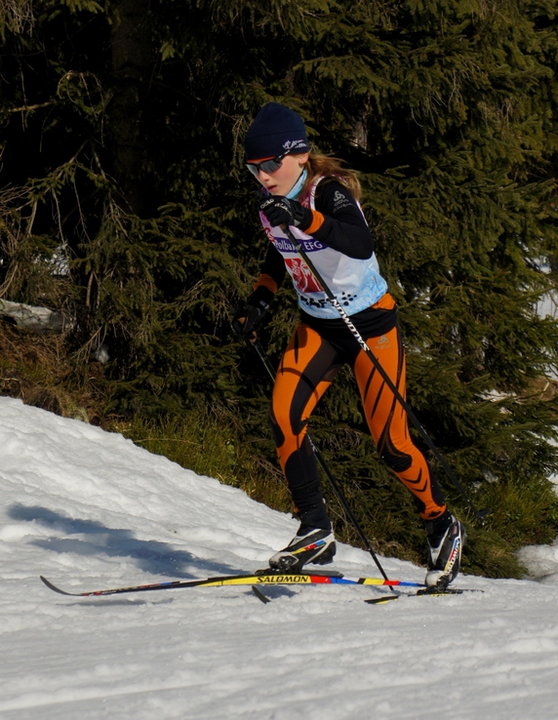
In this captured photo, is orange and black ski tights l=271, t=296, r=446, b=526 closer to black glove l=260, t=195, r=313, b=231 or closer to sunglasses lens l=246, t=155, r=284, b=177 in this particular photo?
black glove l=260, t=195, r=313, b=231

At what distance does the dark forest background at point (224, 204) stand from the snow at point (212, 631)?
7.09 ft

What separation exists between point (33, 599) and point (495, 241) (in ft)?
22.3

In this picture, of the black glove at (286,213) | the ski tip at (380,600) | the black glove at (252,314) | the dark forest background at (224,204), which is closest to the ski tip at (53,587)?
the ski tip at (380,600)

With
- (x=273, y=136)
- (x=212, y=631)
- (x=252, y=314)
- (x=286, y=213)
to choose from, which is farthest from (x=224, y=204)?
(x=212, y=631)

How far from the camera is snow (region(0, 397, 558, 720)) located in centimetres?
307

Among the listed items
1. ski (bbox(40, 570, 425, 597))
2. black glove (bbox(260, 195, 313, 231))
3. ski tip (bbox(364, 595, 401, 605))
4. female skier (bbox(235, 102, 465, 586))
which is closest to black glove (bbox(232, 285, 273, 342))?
female skier (bbox(235, 102, 465, 586))

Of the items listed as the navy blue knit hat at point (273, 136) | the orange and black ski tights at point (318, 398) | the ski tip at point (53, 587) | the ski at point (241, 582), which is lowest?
the ski tip at point (53, 587)

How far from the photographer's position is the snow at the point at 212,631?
10.1ft

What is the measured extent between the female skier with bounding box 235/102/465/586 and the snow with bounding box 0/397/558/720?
36cm

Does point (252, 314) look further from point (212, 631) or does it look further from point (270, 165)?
point (212, 631)

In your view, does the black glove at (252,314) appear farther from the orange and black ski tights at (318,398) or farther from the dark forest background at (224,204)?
the dark forest background at (224,204)

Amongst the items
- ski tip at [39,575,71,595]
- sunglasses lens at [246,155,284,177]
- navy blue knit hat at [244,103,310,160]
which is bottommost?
ski tip at [39,575,71,595]

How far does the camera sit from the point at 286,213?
14.4 ft

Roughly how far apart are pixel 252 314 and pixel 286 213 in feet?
3.54
